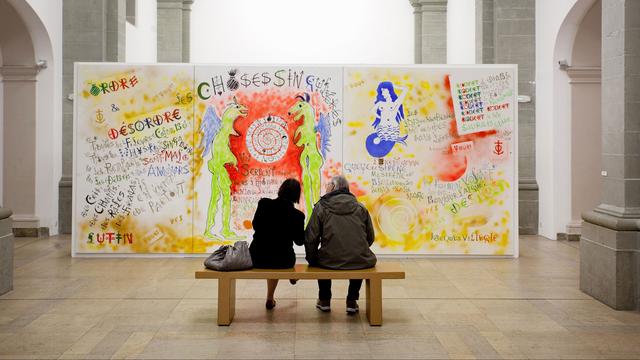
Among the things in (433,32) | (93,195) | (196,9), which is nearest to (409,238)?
(93,195)

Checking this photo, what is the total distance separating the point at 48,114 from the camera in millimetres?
12984

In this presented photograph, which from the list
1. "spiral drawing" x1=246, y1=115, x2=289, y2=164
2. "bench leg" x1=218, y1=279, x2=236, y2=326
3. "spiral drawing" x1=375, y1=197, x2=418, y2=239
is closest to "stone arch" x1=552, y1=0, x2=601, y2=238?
"spiral drawing" x1=375, y1=197, x2=418, y2=239

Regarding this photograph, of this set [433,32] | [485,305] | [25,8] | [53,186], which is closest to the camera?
[485,305]

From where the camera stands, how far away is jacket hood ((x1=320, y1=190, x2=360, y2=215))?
6.62 m

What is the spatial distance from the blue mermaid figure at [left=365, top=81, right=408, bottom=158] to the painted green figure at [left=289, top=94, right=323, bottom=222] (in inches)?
30.9

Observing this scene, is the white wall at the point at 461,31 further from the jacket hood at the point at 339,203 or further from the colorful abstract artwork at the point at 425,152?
the jacket hood at the point at 339,203

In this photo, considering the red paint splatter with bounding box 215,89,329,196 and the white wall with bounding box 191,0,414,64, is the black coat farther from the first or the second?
the white wall with bounding box 191,0,414,64

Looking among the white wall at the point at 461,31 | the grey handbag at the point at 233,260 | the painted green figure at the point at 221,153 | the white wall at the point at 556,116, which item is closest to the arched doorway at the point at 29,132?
the painted green figure at the point at 221,153

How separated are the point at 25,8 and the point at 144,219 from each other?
440 centimetres

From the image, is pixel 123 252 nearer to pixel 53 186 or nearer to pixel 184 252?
pixel 184 252

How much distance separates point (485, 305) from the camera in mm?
7297

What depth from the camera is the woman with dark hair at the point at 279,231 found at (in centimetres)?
657

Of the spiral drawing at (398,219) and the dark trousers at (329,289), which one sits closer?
the dark trousers at (329,289)

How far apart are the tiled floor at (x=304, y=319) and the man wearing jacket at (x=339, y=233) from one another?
557mm
